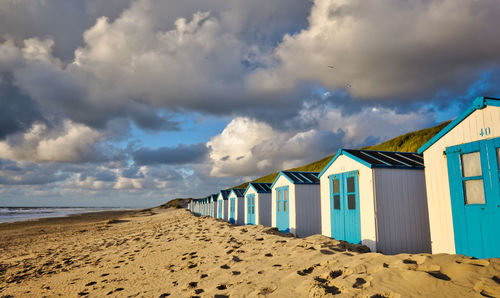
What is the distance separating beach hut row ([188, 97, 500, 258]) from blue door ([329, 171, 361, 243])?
0.04 m

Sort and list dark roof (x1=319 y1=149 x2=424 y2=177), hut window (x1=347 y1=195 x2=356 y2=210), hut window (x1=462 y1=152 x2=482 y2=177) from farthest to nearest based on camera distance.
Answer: hut window (x1=347 y1=195 x2=356 y2=210) → dark roof (x1=319 y1=149 x2=424 y2=177) → hut window (x1=462 y1=152 x2=482 y2=177)

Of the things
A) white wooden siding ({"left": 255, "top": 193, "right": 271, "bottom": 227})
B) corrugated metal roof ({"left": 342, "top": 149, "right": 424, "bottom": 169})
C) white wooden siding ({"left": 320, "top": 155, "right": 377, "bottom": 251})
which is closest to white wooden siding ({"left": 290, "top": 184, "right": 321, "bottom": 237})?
white wooden siding ({"left": 320, "top": 155, "right": 377, "bottom": 251})

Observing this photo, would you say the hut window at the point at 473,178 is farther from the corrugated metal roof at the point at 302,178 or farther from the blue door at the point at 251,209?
the blue door at the point at 251,209

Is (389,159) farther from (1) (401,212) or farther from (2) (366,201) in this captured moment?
(2) (366,201)

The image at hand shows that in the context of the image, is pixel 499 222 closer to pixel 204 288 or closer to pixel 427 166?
pixel 427 166

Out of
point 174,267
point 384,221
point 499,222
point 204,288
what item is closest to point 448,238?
Answer: point 499,222

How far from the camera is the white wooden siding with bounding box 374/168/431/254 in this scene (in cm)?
963

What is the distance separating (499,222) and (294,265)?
14.6 feet

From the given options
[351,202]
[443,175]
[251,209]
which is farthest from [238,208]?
[443,175]

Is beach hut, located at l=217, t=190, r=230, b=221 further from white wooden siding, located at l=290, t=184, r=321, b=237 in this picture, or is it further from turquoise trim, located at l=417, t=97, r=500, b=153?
turquoise trim, located at l=417, t=97, r=500, b=153

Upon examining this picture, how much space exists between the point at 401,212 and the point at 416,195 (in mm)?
926

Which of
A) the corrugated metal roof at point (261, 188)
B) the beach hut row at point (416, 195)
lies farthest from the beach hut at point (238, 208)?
the beach hut row at point (416, 195)

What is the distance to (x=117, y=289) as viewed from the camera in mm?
7012

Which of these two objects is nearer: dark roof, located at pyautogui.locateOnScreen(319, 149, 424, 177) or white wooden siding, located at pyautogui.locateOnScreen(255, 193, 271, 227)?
dark roof, located at pyautogui.locateOnScreen(319, 149, 424, 177)
